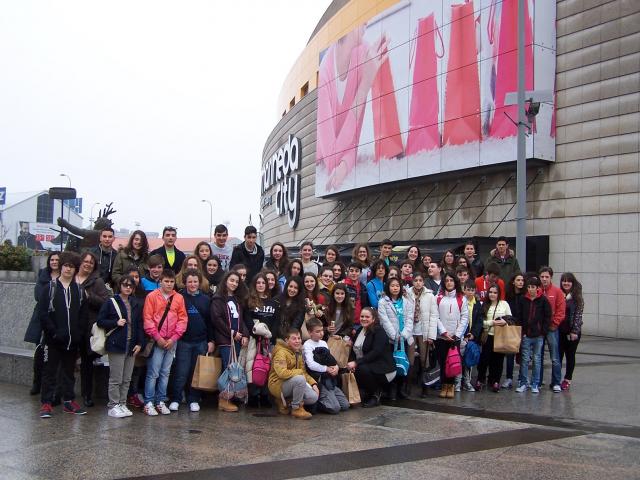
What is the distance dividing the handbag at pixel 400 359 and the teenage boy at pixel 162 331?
284 cm

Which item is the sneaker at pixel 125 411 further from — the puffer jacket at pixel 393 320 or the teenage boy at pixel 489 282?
the teenage boy at pixel 489 282

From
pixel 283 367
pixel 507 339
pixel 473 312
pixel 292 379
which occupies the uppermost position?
pixel 473 312

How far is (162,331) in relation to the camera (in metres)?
7.75

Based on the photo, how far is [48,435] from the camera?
6594 mm

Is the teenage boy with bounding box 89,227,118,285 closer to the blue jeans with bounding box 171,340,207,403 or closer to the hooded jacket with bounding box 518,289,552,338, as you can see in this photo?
the blue jeans with bounding box 171,340,207,403

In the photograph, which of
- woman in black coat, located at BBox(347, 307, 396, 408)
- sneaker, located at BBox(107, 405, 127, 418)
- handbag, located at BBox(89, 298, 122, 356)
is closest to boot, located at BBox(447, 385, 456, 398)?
woman in black coat, located at BBox(347, 307, 396, 408)

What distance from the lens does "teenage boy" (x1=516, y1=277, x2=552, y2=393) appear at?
9.59 meters

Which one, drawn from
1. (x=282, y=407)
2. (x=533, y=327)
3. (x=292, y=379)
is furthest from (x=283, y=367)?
(x=533, y=327)

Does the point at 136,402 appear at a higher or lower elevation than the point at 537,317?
lower

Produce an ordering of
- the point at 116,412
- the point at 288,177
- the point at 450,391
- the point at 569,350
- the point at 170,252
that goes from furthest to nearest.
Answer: the point at 288,177
the point at 569,350
the point at 170,252
the point at 450,391
the point at 116,412

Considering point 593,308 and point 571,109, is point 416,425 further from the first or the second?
point 571,109

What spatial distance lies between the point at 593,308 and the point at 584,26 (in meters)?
8.10

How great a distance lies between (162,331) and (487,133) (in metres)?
16.0

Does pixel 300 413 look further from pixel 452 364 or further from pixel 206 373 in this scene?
pixel 452 364
